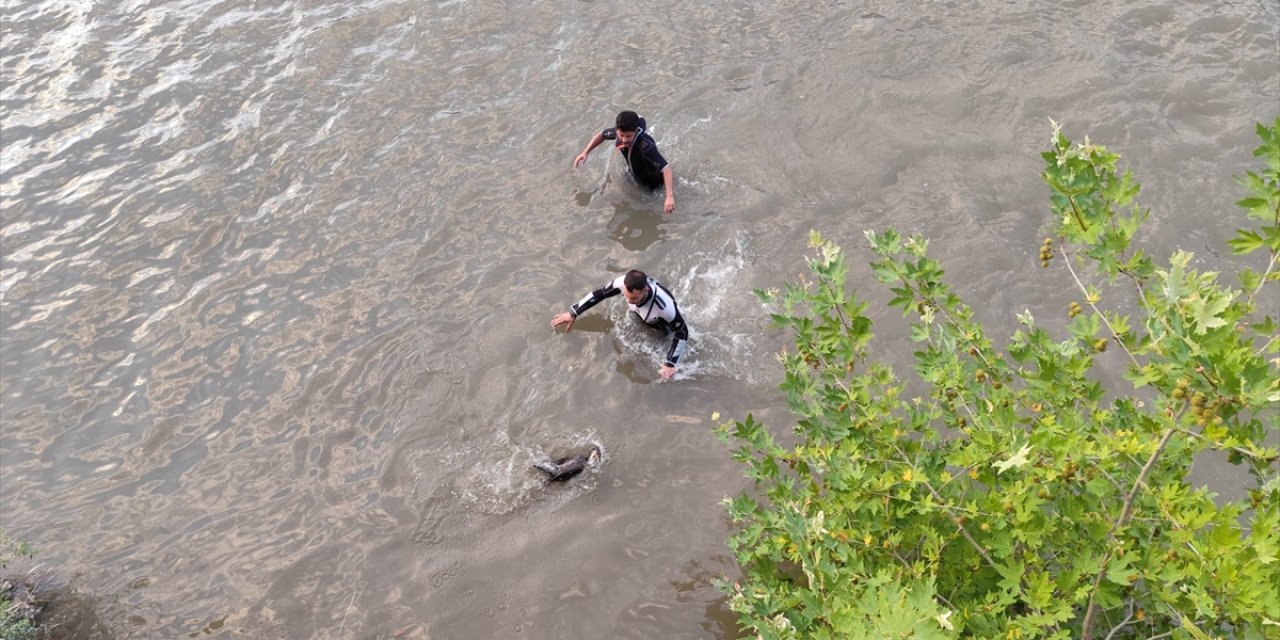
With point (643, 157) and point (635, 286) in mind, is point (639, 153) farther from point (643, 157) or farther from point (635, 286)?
point (635, 286)

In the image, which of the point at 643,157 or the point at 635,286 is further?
the point at 643,157

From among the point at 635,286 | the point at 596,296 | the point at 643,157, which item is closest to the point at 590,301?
the point at 596,296

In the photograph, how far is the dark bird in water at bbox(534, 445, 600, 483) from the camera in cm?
709

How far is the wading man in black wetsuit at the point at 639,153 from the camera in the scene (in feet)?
28.1

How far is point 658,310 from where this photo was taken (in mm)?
7570

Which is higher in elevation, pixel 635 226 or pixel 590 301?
pixel 590 301

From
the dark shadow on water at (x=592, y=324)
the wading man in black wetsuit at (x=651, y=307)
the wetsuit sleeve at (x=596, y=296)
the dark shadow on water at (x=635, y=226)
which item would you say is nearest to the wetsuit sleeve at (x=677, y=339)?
the wading man in black wetsuit at (x=651, y=307)

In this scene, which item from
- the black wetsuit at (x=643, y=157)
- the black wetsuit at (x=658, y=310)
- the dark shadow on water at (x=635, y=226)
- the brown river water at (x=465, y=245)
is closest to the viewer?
the brown river water at (x=465, y=245)

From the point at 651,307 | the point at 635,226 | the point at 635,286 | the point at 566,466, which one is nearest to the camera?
the point at 566,466

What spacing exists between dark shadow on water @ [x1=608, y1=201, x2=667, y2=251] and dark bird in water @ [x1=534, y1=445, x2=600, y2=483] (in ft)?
8.67

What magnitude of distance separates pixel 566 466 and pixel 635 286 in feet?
5.26

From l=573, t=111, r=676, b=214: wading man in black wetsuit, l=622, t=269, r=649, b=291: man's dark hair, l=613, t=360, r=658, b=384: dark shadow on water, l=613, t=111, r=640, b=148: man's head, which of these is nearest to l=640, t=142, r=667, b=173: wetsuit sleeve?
l=573, t=111, r=676, b=214: wading man in black wetsuit

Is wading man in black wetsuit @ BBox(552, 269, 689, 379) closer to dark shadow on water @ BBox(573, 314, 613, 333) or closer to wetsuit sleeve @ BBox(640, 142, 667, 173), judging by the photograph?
dark shadow on water @ BBox(573, 314, 613, 333)

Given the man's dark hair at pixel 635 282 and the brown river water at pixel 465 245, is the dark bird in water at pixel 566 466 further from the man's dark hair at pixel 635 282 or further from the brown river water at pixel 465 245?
the man's dark hair at pixel 635 282
